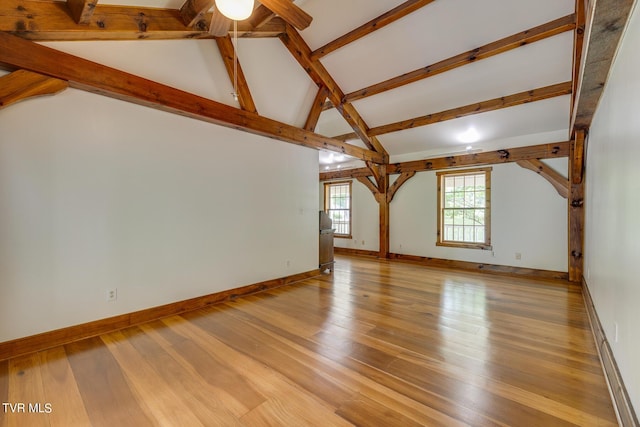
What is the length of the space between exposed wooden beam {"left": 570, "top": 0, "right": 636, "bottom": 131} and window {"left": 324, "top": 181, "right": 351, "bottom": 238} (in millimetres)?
5569

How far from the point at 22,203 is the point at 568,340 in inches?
191

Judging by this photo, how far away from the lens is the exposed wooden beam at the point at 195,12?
2656 mm

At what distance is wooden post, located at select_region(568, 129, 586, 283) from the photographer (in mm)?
4410

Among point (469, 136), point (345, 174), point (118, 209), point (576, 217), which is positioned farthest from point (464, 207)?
point (118, 209)

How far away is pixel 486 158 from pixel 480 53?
2.27 meters

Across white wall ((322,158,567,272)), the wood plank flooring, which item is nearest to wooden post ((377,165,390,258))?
white wall ((322,158,567,272))

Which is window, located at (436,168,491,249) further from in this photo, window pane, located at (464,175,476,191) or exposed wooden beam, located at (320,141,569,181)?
exposed wooden beam, located at (320,141,569,181)

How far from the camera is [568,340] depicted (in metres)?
2.53

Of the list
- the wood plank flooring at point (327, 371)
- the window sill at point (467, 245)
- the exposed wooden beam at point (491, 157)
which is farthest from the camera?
the window sill at point (467, 245)

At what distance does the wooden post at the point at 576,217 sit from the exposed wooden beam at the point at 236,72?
4.95 meters

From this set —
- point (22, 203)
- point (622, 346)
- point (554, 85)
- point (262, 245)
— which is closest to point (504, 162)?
point (554, 85)

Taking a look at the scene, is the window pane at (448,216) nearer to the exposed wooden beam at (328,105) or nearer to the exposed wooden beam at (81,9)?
the exposed wooden beam at (328,105)

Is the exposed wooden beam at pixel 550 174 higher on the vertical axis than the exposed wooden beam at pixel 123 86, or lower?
lower

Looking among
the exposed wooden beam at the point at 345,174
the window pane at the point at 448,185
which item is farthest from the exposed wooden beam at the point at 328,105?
the window pane at the point at 448,185
